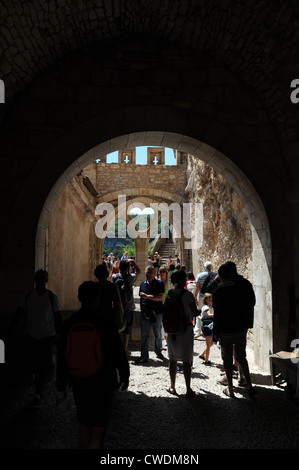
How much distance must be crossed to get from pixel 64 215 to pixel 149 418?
533 cm

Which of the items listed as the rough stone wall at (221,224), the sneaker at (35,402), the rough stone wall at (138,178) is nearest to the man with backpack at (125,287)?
the sneaker at (35,402)

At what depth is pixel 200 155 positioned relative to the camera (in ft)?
14.8

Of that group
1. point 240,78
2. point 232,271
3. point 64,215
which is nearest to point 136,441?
point 232,271

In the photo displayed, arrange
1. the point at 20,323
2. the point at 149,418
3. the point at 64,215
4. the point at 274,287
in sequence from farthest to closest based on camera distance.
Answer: the point at 64,215 → the point at 274,287 → the point at 20,323 → the point at 149,418

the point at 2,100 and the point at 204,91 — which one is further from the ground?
the point at 204,91

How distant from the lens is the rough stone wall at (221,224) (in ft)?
19.2

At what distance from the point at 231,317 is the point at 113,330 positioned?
5.11 ft

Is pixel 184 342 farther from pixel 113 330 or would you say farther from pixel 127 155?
pixel 127 155

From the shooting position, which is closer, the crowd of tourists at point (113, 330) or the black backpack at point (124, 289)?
the crowd of tourists at point (113, 330)

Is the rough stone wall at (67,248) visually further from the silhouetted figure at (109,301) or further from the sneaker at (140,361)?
the silhouetted figure at (109,301)

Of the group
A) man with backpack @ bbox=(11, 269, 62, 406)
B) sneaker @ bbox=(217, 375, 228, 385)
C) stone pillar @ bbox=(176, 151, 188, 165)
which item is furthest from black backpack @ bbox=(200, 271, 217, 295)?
stone pillar @ bbox=(176, 151, 188, 165)

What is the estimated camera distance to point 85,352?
1.77 metres

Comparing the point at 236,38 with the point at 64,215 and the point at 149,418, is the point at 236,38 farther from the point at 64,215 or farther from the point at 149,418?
the point at 64,215

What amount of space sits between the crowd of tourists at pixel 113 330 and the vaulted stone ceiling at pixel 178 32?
2.37 metres
